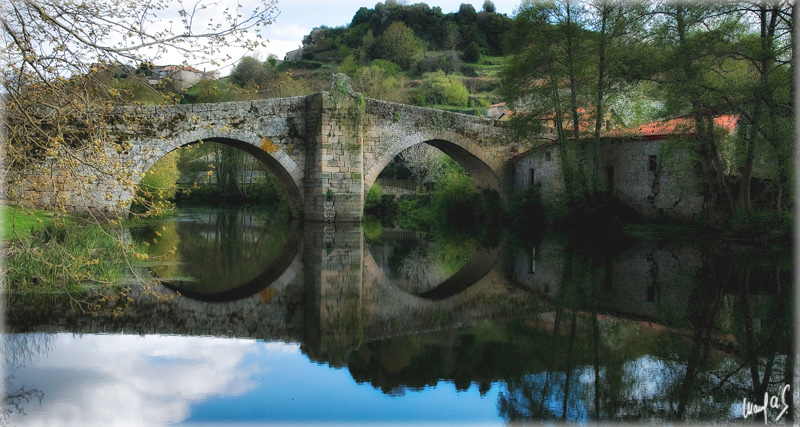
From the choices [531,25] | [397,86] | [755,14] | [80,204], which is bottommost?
[80,204]

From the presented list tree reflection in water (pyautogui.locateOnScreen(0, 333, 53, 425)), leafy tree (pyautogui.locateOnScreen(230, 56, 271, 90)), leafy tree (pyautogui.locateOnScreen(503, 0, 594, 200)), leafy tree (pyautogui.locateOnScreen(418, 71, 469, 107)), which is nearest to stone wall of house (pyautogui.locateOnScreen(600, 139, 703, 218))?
leafy tree (pyautogui.locateOnScreen(503, 0, 594, 200))

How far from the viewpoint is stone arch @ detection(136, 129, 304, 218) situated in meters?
17.0

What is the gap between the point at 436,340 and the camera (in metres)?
5.60

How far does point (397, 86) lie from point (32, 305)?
3941cm

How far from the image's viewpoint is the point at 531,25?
59.3 feet

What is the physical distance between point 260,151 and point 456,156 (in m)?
6.65

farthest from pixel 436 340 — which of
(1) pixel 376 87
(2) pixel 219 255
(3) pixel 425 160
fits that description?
(1) pixel 376 87

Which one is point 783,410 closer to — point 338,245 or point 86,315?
point 86,315

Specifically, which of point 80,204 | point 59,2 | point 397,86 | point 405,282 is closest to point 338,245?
point 405,282

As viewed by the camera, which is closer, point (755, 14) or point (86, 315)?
point (86, 315)

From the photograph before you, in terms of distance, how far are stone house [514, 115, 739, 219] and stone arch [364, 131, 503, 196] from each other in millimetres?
1303

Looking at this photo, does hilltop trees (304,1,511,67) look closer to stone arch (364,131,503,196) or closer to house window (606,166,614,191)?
stone arch (364,131,503,196)

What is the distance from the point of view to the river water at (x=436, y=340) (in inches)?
157

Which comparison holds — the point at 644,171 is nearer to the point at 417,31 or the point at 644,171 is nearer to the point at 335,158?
the point at 335,158
